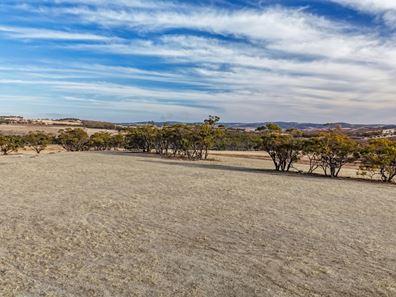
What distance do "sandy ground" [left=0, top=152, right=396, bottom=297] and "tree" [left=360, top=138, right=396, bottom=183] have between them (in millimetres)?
6357

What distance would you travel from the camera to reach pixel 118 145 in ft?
192

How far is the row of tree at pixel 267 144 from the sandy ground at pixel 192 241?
296 inches

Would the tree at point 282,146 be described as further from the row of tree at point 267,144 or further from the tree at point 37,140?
the tree at point 37,140

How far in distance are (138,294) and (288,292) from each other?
102 inches

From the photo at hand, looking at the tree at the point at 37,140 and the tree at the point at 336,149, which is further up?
the tree at the point at 336,149

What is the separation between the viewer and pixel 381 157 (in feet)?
81.5

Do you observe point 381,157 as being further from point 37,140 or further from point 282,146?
point 37,140

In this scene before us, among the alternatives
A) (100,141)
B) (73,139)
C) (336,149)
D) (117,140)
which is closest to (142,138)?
(100,141)

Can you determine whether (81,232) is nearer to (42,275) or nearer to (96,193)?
(42,275)

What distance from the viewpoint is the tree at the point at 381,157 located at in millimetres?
24505

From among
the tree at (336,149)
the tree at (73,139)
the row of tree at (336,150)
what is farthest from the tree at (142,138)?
the tree at (336,149)

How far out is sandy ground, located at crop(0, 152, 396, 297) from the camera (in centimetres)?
736

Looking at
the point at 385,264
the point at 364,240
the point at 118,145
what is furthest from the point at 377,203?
the point at 118,145

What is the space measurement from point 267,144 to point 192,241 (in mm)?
21627
